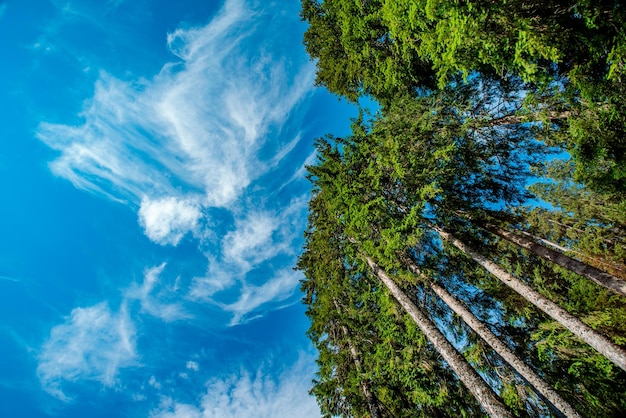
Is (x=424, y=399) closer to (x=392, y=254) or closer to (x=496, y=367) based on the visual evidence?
(x=496, y=367)

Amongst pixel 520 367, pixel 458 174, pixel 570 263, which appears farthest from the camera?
pixel 458 174

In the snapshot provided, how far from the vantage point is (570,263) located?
23.5ft

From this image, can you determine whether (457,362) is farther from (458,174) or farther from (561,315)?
(458,174)

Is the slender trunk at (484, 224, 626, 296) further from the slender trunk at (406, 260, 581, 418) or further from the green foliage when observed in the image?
the slender trunk at (406, 260, 581, 418)

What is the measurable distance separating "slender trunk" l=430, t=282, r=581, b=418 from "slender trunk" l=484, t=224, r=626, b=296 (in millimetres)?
2771

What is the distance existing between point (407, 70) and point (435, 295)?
8847mm

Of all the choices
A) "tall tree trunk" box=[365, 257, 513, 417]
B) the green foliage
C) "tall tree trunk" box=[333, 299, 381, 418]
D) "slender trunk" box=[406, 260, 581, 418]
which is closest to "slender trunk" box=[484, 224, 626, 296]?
the green foliage

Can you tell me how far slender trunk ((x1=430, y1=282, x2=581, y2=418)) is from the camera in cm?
673

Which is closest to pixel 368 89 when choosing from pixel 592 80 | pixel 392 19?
pixel 392 19

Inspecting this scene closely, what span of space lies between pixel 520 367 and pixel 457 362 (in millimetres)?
2552

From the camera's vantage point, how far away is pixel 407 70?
10.1 meters

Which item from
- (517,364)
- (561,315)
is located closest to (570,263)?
(561,315)

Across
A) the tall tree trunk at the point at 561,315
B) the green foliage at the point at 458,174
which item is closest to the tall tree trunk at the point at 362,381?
the green foliage at the point at 458,174

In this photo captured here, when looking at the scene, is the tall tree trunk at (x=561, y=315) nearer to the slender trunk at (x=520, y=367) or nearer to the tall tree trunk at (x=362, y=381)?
the slender trunk at (x=520, y=367)
